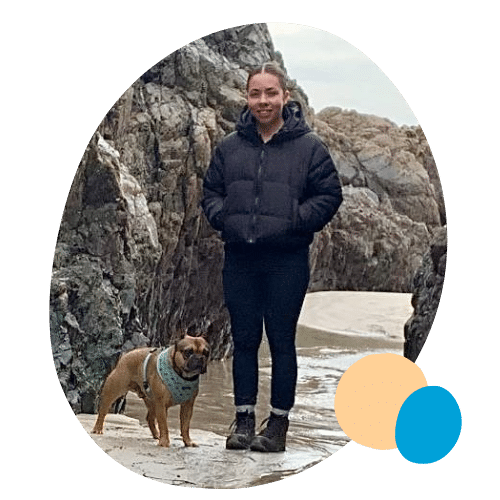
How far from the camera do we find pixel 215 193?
9.30 meters

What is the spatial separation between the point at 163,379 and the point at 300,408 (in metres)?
0.75

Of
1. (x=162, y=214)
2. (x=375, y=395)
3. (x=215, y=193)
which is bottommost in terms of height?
(x=375, y=395)

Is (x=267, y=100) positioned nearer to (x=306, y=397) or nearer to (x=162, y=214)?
(x=162, y=214)

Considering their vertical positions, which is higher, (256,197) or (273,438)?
(256,197)

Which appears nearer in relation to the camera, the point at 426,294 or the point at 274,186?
the point at 274,186

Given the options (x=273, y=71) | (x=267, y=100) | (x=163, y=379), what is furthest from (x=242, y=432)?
(x=273, y=71)

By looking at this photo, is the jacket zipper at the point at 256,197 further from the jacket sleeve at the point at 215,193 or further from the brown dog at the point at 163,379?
the brown dog at the point at 163,379

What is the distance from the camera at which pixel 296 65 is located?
9.34 metres

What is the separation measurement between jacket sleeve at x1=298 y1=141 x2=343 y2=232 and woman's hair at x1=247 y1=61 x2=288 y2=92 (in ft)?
1.24

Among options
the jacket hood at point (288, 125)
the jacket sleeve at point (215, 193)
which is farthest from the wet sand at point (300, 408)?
the jacket hood at point (288, 125)

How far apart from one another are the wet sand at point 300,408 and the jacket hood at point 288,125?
0.87m

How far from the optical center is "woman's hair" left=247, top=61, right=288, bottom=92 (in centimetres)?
927

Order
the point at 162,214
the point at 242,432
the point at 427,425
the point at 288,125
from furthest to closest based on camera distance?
the point at 162,214 → the point at 242,432 → the point at 288,125 → the point at 427,425

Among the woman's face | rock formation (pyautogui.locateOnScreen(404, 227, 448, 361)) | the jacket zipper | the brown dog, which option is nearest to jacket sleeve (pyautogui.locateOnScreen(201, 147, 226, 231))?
the jacket zipper
